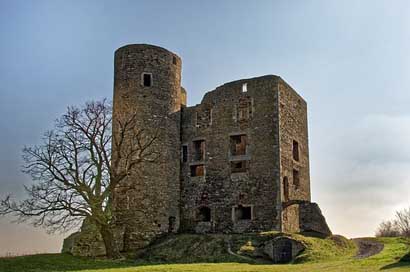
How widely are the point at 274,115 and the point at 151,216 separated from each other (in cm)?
778

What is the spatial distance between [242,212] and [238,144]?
3.49 metres

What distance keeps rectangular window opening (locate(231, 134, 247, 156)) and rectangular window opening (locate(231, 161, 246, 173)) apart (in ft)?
1.52

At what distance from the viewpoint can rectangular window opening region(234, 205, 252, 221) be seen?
27.3 metres

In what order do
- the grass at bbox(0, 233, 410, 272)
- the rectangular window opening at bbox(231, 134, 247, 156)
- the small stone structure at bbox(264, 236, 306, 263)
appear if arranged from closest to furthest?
1. the grass at bbox(0, 233, 410, 272)
2. the small stone structure at bbox(264, 236, 306, 263)
3. the rectangular window opening at bbox(231, 134, 247, 156)

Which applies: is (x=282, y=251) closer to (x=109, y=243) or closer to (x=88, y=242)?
(x=109, y=243)

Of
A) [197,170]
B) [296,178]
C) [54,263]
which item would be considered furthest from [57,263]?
[296,178]

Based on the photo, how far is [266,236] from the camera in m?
24.4

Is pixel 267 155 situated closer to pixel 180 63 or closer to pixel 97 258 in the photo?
pixel 180 63

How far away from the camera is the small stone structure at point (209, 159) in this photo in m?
26.8

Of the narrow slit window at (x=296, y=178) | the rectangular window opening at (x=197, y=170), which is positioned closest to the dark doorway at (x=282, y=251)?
the narrow slit window at (x=296, y=178)

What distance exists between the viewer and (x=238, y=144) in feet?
93.7

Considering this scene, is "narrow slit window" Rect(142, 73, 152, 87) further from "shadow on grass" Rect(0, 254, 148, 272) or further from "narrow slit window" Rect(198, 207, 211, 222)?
"shadow on grass" Rect(0, 254, 148, 272)

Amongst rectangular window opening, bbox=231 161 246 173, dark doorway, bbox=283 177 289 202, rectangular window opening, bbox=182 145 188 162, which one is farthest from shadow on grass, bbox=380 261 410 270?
rectangular window opening, bbox=182 145 188 162

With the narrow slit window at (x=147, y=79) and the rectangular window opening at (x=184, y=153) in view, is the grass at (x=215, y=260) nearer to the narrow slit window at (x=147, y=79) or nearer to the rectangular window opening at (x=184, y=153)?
the rectangular window opening at (x=184, y=153)
